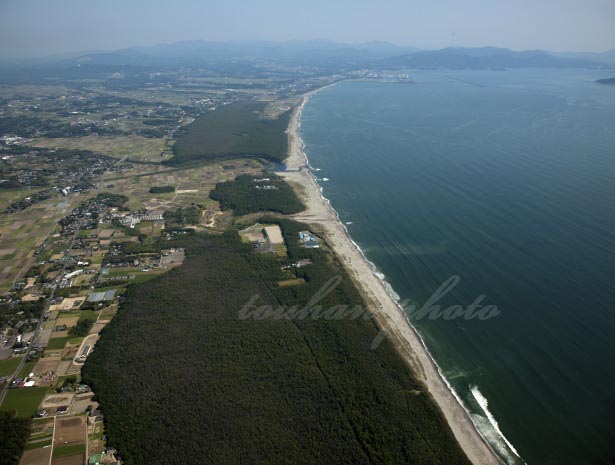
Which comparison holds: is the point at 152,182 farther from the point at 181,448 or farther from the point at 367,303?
the point at 181,448

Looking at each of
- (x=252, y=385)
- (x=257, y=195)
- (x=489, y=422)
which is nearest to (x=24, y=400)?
(x=252, y=385)

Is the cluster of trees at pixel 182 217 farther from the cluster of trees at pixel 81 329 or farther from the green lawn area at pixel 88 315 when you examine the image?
the cluster of trees at pixel 81 329

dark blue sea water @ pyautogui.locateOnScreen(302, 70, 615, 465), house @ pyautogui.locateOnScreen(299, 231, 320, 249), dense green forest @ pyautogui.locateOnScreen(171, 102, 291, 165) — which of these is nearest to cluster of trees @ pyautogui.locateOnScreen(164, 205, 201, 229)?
house @ pyautogui.locateOnScreen(299, 231, 320, 249)

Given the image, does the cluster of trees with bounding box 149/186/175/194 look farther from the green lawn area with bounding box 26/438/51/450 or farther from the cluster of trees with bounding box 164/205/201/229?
the green lawn area with bounding box 26/438/51/450

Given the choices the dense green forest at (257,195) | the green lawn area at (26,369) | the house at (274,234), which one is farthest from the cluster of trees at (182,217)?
the green lawn area at (26,369)

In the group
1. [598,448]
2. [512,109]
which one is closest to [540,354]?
[598,448]

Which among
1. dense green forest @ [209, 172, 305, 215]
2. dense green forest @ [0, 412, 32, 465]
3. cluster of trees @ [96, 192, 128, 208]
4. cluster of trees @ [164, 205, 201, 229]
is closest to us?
dense green forest @ [0, 412, 32, 465]
